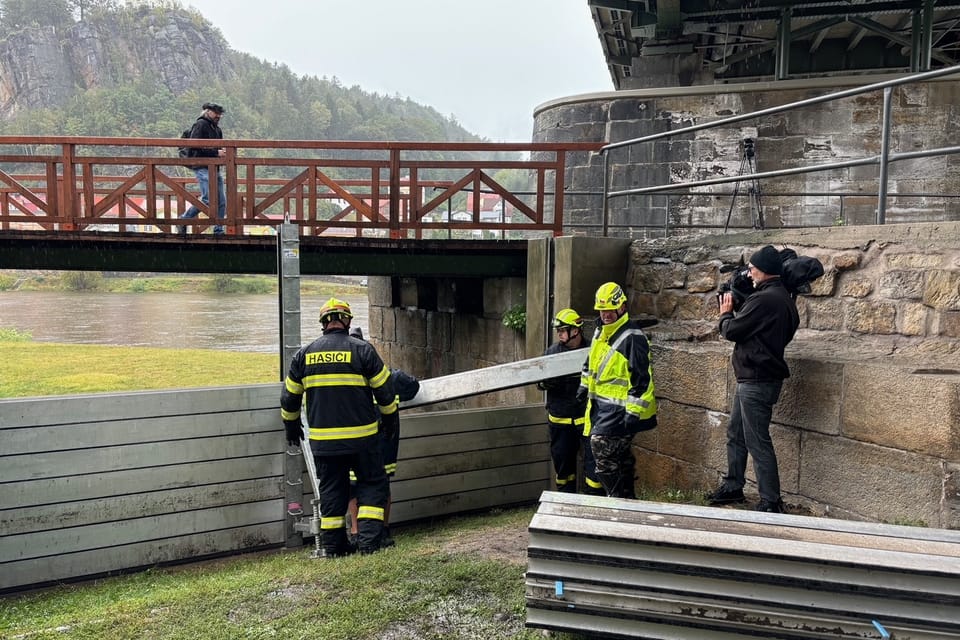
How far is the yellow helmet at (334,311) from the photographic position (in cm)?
533

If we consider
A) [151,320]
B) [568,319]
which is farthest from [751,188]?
[151,320]

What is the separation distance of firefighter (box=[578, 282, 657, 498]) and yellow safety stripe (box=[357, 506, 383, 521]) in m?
1.68

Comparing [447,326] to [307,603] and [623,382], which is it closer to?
[623,382]

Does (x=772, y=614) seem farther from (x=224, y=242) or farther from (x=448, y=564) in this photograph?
(x=224, y=242)

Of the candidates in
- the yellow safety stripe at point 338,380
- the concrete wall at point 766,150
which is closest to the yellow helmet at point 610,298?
the yellow safety stripe at point 338,380

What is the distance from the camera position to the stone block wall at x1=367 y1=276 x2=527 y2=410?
9.16 meters

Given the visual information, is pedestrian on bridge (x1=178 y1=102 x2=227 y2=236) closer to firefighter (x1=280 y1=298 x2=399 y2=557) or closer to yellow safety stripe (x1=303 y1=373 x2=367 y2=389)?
firefighter (x1=280 y1=298 x2=399 y2=557)

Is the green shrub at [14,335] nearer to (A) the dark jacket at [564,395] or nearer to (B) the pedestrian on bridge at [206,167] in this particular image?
(B) the pedestrian on bridge at [206,167]

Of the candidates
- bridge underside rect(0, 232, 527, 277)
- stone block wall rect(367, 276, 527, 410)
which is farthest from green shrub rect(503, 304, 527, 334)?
bridge underside rect(0, 232, 527, 277)

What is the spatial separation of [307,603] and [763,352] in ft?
10.2

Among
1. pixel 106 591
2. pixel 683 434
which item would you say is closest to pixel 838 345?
pixel 683 434

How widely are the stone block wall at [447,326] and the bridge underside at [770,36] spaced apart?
6.39 metres

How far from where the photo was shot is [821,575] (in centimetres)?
293

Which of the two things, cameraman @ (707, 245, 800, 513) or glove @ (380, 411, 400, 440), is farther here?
glove @ (380, 411, 400, 440)
